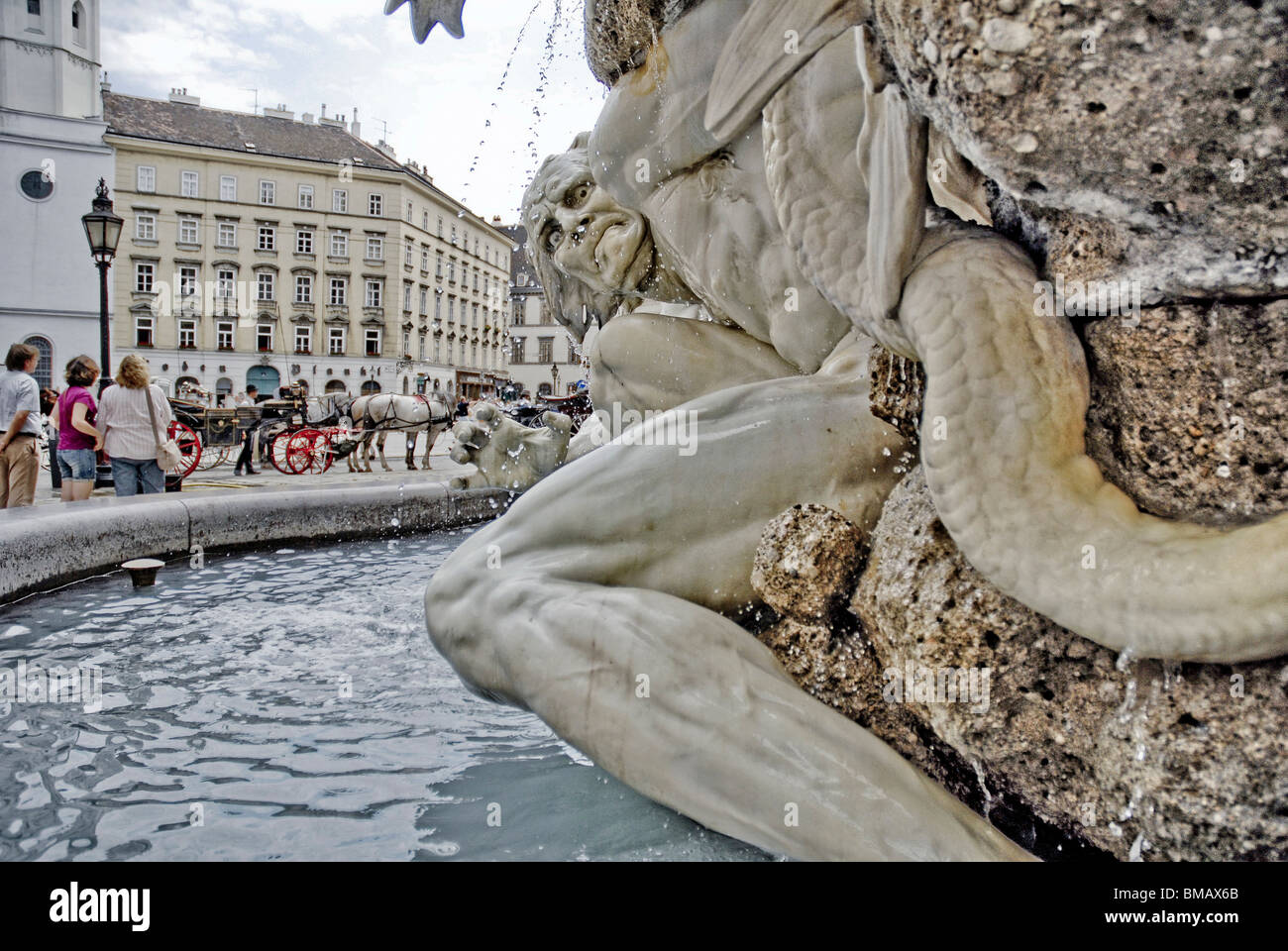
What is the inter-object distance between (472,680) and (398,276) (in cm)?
5944

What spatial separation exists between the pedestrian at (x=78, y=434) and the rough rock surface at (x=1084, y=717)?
7734mm

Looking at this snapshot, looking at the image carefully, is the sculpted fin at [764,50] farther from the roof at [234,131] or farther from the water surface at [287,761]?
the roof at [234,131]

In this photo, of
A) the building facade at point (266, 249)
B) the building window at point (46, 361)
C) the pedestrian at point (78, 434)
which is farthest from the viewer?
the building facade at point (266, 249)

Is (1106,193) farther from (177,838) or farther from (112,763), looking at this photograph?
(112,763)

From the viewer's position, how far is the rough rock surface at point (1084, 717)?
1126mm

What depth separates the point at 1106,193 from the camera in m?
1.12

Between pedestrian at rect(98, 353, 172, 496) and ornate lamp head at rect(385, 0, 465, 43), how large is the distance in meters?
6.11

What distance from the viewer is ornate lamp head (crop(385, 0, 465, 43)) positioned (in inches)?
93.4

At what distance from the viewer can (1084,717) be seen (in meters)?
1.27

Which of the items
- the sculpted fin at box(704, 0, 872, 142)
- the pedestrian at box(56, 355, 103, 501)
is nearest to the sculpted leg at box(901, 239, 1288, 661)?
the sculpted fin at box(704, 0, 872, 142)

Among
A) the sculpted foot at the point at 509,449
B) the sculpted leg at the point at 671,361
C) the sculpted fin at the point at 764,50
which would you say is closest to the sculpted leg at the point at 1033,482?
the sculpted fin at the point at 764,50

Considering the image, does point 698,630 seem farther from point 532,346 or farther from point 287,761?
point 532,346

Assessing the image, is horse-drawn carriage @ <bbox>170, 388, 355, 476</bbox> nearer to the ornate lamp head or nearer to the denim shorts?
the denim shorts

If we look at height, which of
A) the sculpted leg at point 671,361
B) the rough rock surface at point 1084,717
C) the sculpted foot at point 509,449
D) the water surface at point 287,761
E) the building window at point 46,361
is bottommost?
the water surface at point 287,761
